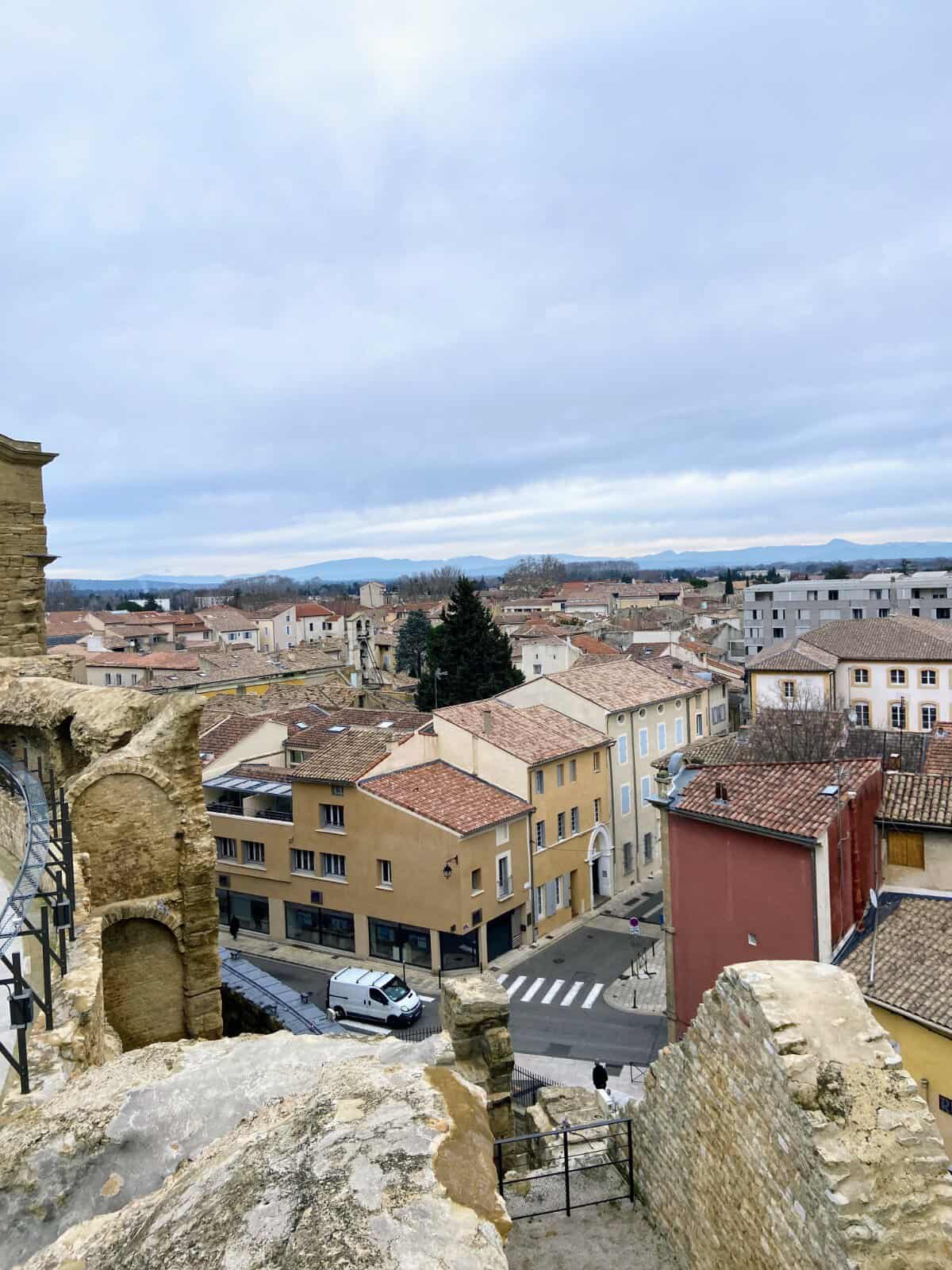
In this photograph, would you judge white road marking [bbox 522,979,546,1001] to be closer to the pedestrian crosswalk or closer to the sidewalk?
the pedestrian crosswalk

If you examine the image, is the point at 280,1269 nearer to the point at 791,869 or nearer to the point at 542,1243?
the point at 542,1243

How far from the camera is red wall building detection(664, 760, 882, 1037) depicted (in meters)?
16.2

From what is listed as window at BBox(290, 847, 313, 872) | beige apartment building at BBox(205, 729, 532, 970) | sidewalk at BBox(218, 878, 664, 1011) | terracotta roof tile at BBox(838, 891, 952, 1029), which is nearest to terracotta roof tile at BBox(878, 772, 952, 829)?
terracotta roof tile at BBox(838, 891, 952, 1029)

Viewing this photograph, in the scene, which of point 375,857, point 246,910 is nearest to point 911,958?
point 375,857

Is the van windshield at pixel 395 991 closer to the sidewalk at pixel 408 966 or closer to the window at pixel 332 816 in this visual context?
the sidewalk at pixel 408 966

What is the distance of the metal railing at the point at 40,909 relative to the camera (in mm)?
6590

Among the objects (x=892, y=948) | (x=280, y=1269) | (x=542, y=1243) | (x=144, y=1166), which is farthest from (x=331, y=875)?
(x=280, y=1269)

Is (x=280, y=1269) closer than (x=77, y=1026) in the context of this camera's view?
Yes

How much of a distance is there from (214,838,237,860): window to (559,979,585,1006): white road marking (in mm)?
13238

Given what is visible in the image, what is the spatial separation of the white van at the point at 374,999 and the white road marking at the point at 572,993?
13.8ft

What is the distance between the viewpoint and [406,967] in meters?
28.2

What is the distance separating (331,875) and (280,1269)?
89.3ft

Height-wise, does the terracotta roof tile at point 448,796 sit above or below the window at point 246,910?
above

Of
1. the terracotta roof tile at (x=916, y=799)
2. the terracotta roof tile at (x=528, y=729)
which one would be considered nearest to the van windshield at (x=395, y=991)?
the terracotta roof tile at (x=528, y=729)
